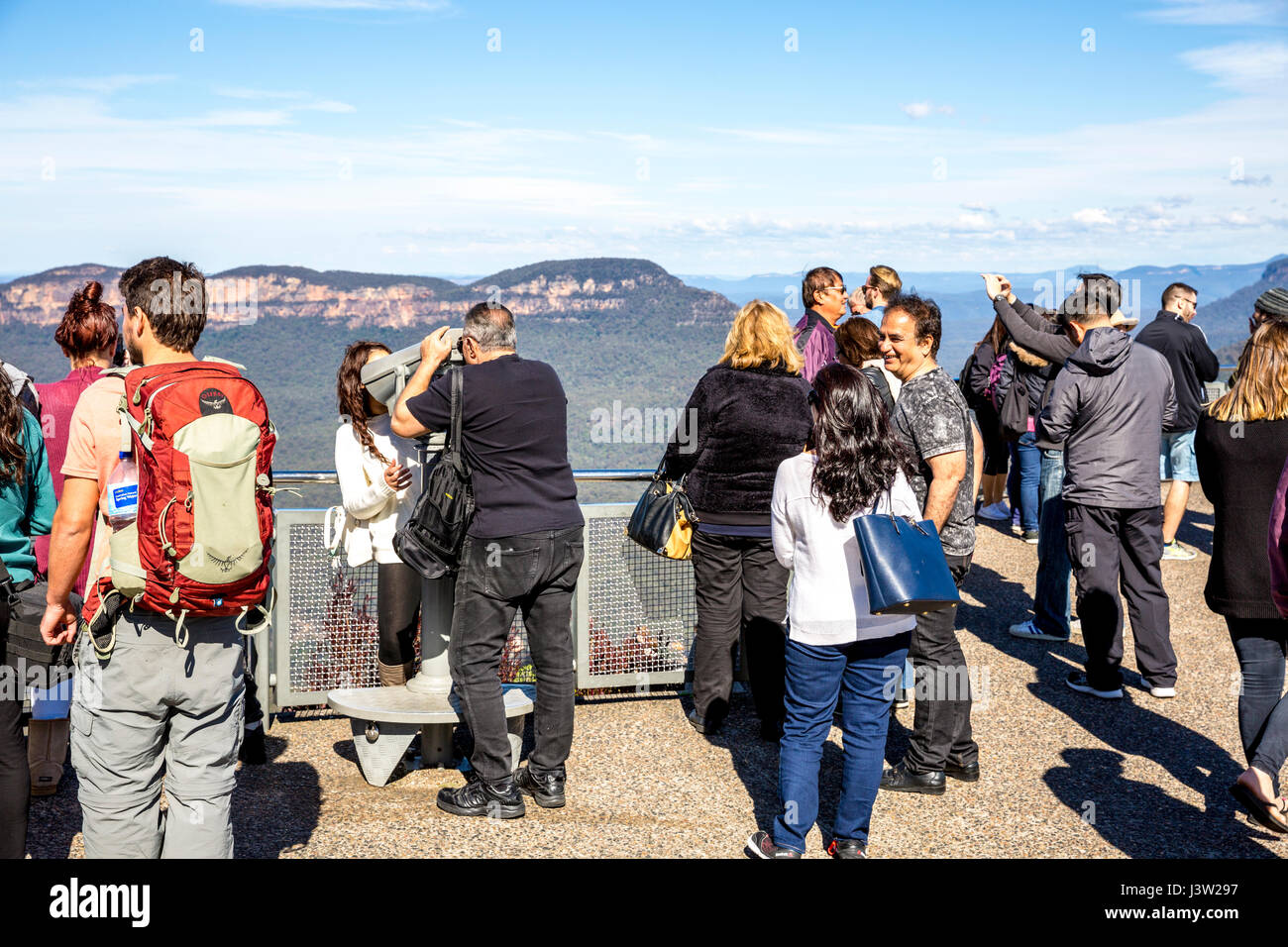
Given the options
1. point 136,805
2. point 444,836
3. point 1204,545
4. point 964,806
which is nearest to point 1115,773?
point 964,806

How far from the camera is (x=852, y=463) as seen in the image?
12.1ft

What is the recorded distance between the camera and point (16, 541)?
3.73m

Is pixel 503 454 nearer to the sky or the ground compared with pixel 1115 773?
nearer to the sky

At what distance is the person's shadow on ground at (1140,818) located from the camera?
427cm

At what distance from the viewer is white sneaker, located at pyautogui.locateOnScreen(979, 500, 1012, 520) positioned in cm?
1066

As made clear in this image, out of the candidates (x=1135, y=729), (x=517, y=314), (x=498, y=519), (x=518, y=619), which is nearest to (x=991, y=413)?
(x=1135, y=729)

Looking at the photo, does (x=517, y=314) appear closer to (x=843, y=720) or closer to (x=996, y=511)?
(x=996, y=511)

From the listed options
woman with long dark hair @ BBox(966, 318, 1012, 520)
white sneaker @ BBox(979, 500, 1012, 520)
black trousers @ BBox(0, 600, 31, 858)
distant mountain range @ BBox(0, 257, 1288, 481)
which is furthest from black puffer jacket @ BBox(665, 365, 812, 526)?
distant mountain range @ BBox(0, 257, 1288, 481)

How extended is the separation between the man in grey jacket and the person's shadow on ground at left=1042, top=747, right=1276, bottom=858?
0.95 meters

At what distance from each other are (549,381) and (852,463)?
1.26 meters

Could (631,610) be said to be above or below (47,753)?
above

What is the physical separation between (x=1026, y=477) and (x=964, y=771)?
5.20m

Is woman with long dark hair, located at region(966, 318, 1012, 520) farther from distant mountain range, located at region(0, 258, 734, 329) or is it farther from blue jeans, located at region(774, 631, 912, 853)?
distant mountain range, located at region(0, 258, 734, 329)

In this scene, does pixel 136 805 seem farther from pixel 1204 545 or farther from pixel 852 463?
pixel 1204 545
